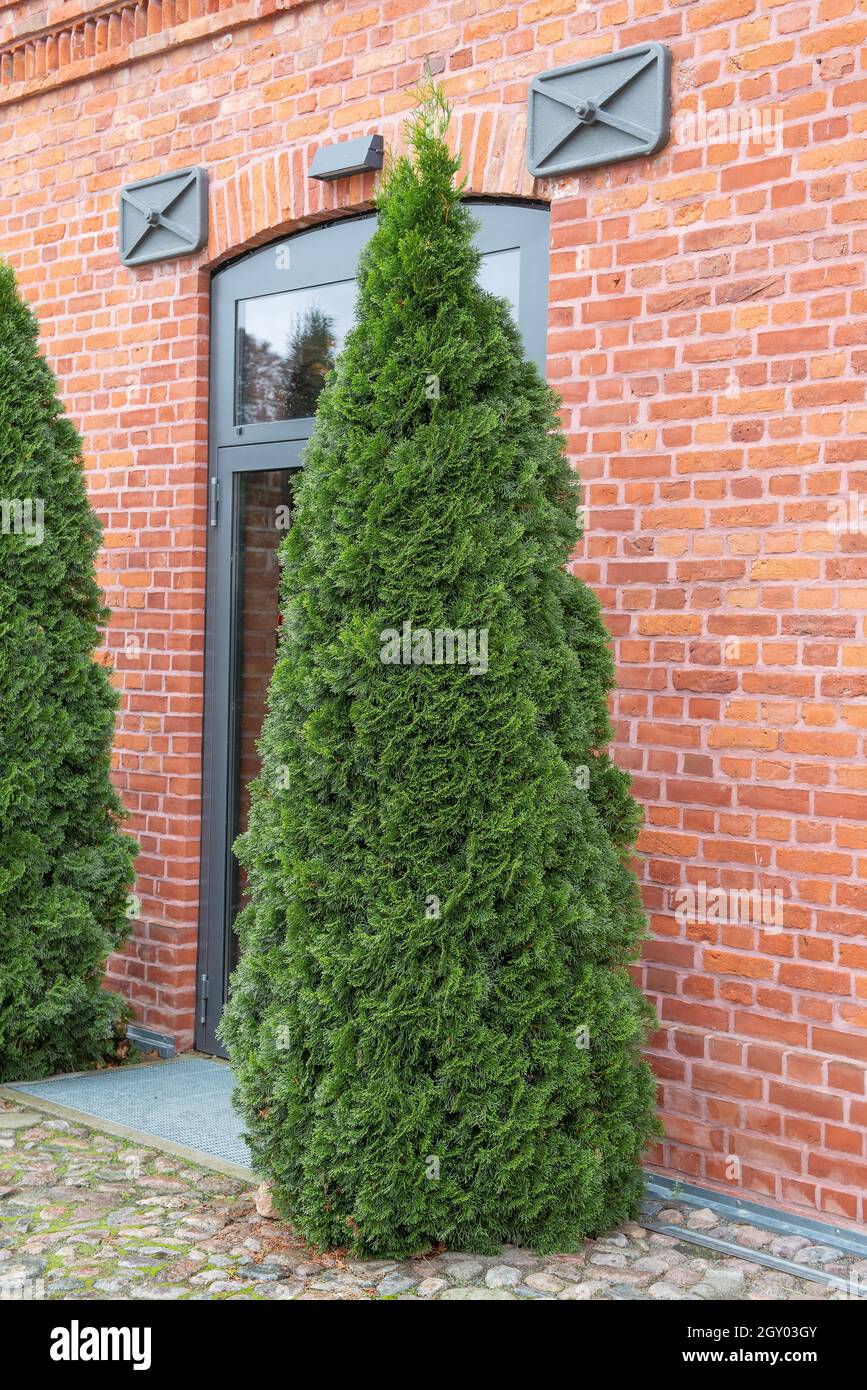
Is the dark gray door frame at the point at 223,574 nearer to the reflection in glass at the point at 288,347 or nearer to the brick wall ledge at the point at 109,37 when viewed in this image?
the reflection in glass at the point at 288,347

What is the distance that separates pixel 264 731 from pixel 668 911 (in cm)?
145

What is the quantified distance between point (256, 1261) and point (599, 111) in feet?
12.2

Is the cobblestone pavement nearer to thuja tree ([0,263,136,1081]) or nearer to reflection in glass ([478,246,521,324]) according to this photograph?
thuja tree ([0,263,136,1081])

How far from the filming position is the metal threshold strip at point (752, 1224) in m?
3.85

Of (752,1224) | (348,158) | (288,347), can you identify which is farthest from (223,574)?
(752,1224)

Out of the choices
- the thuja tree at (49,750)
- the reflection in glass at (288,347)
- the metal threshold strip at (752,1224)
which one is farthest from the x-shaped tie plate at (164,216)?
the metal threshold strip at (752,1224)

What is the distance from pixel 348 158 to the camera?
215 inches

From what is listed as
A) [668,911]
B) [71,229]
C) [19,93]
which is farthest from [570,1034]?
[19,93]

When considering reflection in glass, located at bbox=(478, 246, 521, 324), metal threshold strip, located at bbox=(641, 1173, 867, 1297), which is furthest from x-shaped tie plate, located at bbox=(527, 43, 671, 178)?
metal threshold strip, located at bbox=(641, 1173, 867, 1297)

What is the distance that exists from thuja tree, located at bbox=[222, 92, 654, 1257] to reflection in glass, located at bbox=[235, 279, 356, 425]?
1857 millimetres

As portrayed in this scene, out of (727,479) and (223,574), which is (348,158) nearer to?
(223,574)

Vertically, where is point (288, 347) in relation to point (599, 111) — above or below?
below

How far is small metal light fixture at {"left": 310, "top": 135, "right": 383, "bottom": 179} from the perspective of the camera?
17.7 ft

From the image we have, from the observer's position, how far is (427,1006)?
3752 mm
